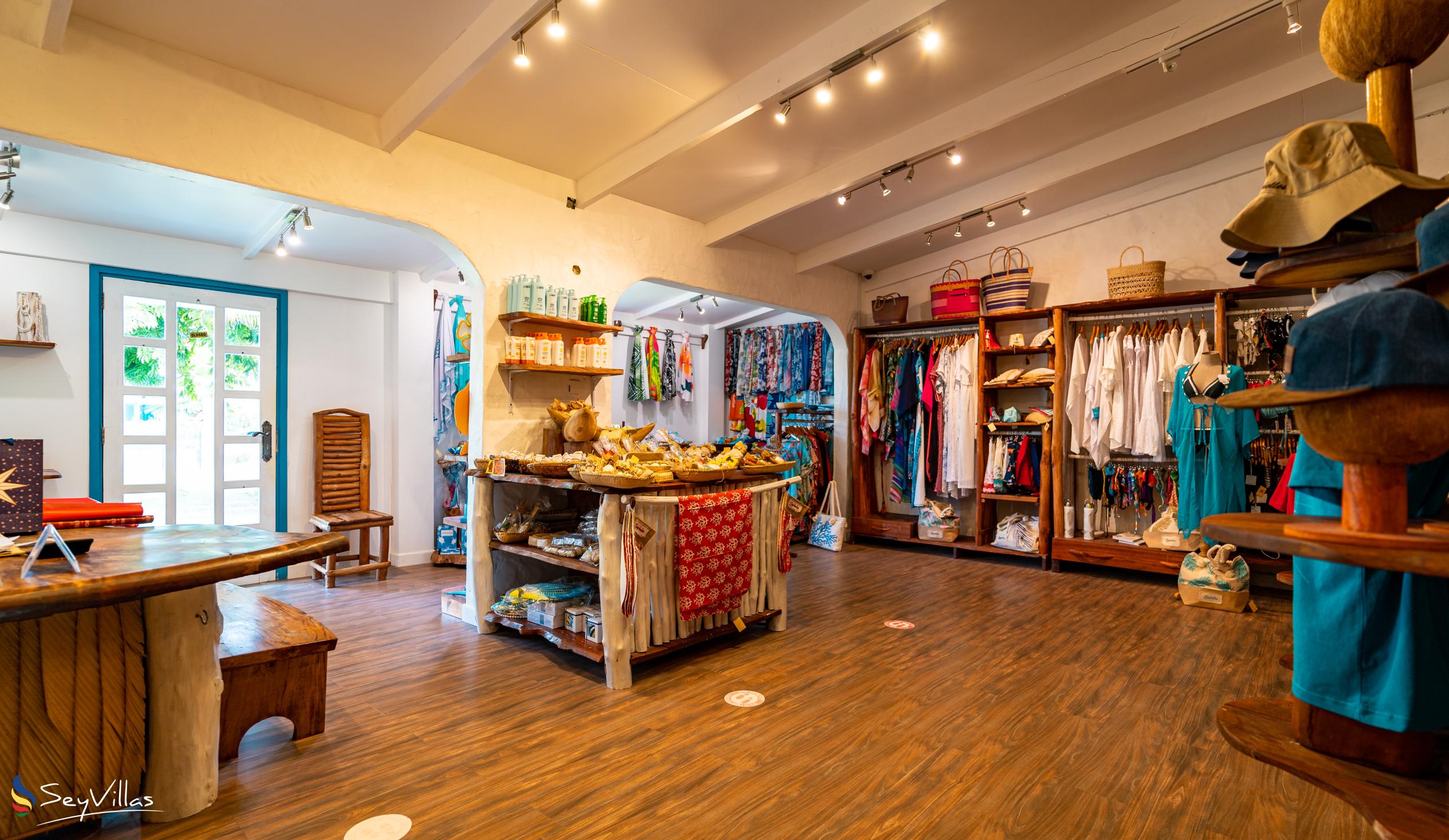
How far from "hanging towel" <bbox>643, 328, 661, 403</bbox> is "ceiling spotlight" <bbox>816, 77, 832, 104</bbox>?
16.8 feet

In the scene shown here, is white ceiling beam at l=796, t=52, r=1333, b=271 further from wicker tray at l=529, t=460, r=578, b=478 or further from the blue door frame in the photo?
the blue door frame

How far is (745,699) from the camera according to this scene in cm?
294

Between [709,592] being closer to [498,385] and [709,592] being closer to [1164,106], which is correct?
[498,385]

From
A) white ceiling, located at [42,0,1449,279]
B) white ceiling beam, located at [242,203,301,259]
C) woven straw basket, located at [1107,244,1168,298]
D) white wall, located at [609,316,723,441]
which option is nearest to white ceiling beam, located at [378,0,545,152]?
white ceiling, located at [42,0,1449,279]

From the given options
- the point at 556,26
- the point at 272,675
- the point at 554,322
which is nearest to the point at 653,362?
the point at 554,322

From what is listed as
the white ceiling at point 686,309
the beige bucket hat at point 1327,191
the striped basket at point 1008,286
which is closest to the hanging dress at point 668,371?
A: the white ceiling at point 686,309

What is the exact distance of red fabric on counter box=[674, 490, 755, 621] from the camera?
3275 mm

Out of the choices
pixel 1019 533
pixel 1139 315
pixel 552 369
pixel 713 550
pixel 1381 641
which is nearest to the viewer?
pixel 1381 641

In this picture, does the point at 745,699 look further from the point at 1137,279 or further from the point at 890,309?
the point at 890,309

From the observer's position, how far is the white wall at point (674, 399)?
8648mm

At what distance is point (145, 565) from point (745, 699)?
219 centimetres

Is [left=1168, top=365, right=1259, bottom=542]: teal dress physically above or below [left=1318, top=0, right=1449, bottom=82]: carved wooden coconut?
below

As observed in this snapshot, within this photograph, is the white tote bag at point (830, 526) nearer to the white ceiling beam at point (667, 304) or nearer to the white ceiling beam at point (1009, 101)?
the white ceiling beam at point (667, 304)

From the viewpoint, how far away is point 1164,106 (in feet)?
14.8
